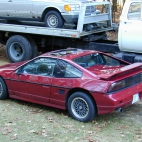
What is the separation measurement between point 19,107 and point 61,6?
158 inches

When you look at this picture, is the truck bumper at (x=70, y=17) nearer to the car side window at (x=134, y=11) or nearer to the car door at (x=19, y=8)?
the car door at (x=19, y=8)

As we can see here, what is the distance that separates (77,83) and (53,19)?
15.3 ft

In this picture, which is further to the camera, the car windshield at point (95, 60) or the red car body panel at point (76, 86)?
the car windshield at point (95, 60)

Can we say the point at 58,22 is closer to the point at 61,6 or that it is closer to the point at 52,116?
the point at 61,6

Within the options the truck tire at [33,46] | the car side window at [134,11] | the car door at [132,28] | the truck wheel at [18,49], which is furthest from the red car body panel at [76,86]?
the truck tire at [33,46]

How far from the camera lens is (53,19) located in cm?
1067

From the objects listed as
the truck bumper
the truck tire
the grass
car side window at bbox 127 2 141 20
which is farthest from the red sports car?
the truck tire

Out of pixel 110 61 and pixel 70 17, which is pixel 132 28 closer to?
pixel 110 61

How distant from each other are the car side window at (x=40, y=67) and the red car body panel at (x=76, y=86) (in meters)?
0.10

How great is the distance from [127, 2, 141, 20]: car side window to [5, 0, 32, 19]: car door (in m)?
3.56

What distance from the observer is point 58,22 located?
1050cm

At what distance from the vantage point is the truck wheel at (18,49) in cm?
1120

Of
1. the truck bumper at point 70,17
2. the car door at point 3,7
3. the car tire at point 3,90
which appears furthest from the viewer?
the car door at point 3,7

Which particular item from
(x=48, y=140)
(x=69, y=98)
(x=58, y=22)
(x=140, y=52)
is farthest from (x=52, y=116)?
(x=58, y=22)
